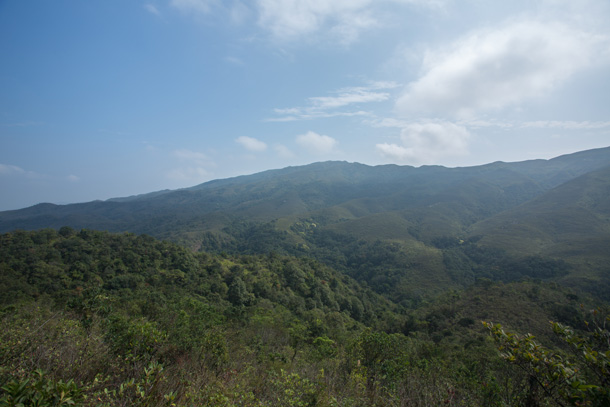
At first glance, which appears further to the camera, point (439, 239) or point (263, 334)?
point (439, 239)

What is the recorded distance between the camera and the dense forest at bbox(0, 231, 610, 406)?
4352 millimetres

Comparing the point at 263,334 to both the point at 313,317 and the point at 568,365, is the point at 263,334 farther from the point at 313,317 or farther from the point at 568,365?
the point at 568,365

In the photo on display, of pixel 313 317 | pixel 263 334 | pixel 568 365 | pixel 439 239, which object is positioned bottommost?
pixel 439 239

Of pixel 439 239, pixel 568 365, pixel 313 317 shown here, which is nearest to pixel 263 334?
pixel 313 317

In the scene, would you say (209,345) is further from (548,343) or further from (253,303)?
(548,343)

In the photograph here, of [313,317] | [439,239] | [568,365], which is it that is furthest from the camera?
[439,239]

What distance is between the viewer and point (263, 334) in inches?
838

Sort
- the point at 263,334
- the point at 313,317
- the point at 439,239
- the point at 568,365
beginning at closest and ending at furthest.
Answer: the point at 568,365 → the point at 263,334 → the point at 313,317 → the point at 439,239

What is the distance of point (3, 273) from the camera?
97.8ft

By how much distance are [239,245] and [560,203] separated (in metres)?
176

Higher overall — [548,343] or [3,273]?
[3,273]

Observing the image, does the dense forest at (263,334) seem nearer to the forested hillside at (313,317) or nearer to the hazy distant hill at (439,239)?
the forested hillside at (313,317)

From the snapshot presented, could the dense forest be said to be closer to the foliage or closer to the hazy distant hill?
the foliage

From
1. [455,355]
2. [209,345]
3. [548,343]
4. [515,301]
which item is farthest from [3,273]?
[515,301]
